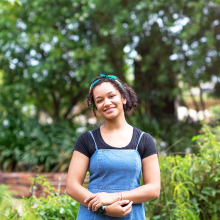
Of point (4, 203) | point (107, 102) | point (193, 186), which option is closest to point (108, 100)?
point (107, 102)

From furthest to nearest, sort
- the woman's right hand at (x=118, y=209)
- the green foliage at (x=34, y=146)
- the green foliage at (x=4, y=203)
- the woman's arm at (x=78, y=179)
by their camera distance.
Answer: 1. the green foliage at (x=34, y=146)
2. the woman's arm at (x=78, y=179)
3. the woman's right hand at (x=118, y=209)
4. the green foliage at (x=4, y=203)

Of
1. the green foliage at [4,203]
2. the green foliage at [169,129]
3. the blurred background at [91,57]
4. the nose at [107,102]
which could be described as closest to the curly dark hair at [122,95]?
the nose at [107,102]

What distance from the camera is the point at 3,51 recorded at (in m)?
7.59

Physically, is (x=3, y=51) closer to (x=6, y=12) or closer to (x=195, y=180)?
(x=6, y=12)

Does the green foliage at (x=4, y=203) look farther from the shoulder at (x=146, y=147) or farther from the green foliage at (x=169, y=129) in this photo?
the green foliage at (x=169, y=129)

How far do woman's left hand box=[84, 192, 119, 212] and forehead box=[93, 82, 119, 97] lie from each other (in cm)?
63

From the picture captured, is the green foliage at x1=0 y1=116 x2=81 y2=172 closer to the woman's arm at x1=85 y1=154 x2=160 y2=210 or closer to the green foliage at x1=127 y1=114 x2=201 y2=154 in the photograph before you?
the green foliage at x1=127 y1=114 x2=201 y2=154

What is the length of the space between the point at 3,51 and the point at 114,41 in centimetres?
262

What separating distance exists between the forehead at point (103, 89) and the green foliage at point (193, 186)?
1148 millimetres

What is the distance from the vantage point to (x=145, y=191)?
192cm

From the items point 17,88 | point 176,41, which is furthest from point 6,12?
point 176,41

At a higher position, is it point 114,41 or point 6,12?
point 6,12

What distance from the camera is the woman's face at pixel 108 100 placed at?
2.05 metres

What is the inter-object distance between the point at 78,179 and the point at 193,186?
1409 millimetres
